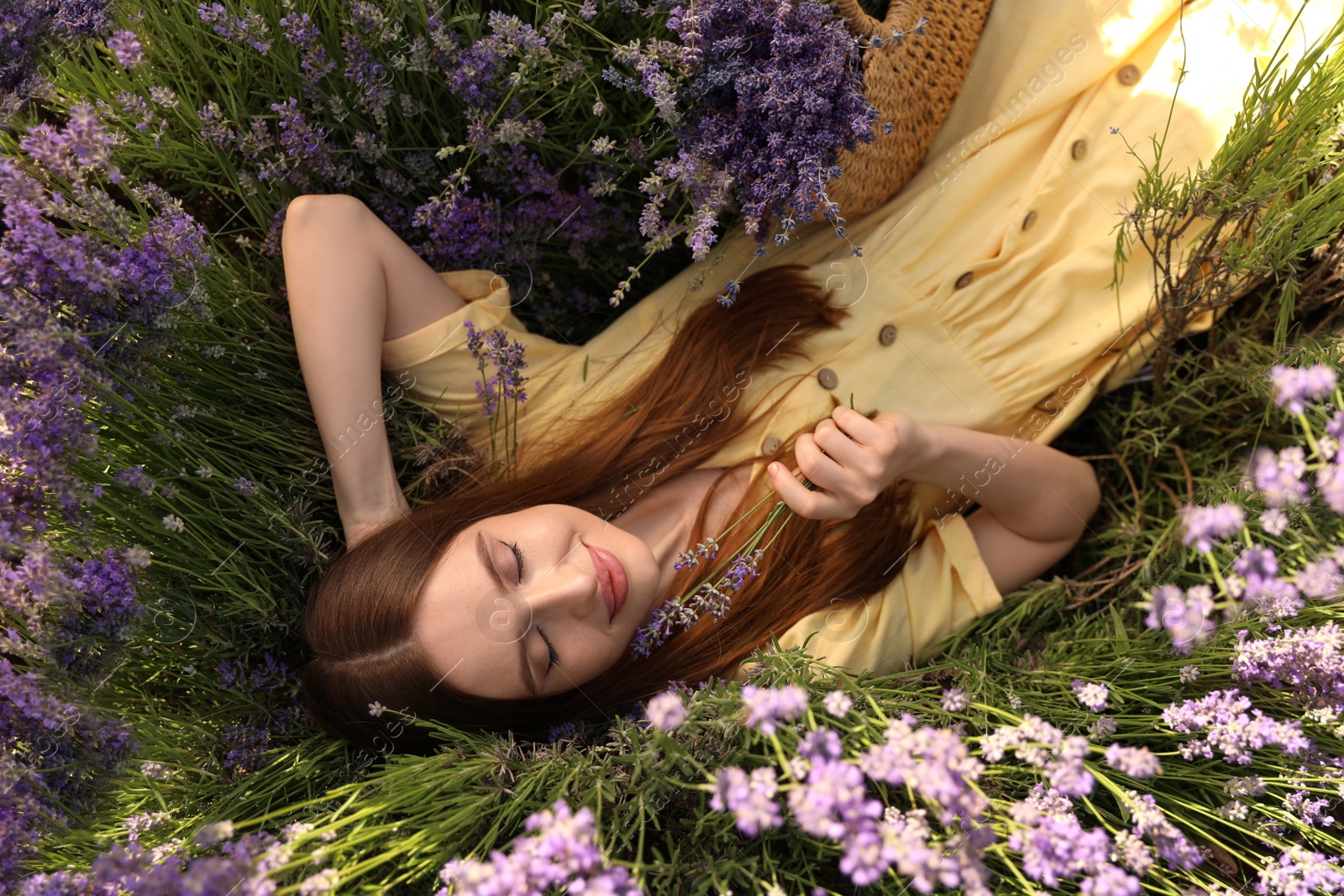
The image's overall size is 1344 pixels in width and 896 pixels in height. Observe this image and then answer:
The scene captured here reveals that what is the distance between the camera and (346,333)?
4.48 feet

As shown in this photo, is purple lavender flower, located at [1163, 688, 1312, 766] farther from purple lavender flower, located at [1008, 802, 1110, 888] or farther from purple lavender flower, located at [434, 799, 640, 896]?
purple lavender flower, located at [434, 799, 640, 896]

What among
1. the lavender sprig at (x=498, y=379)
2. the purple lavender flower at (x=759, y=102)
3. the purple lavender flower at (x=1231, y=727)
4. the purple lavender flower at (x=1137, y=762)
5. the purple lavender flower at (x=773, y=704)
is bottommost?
the purple lavender flower at (x=1231, y=727)

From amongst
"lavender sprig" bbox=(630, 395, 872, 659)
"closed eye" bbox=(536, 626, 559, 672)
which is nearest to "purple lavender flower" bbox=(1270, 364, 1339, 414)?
"lavender sprig" bbox=(630, 395, 872, 659)

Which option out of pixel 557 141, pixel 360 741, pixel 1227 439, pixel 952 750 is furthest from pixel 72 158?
pixel 1227 439

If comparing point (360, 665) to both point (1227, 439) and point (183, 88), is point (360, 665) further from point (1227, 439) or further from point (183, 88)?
point (1227, 439)

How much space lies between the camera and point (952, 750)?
697 mm

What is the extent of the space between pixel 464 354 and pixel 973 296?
3.14ft

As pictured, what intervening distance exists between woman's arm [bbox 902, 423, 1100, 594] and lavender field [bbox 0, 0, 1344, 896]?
0.29 ft

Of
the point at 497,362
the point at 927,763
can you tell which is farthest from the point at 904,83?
the point at 927,763

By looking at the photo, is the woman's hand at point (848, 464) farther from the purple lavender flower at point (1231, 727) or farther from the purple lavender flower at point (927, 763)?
the purple lavender flower at point (927, 763)

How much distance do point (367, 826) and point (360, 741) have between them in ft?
1.48

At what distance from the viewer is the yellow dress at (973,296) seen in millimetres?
1526

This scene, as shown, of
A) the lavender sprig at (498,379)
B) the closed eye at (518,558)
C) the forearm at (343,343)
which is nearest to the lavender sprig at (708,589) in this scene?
the closed eye at (518,558)

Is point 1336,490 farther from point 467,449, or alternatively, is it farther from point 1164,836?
point 467,449
